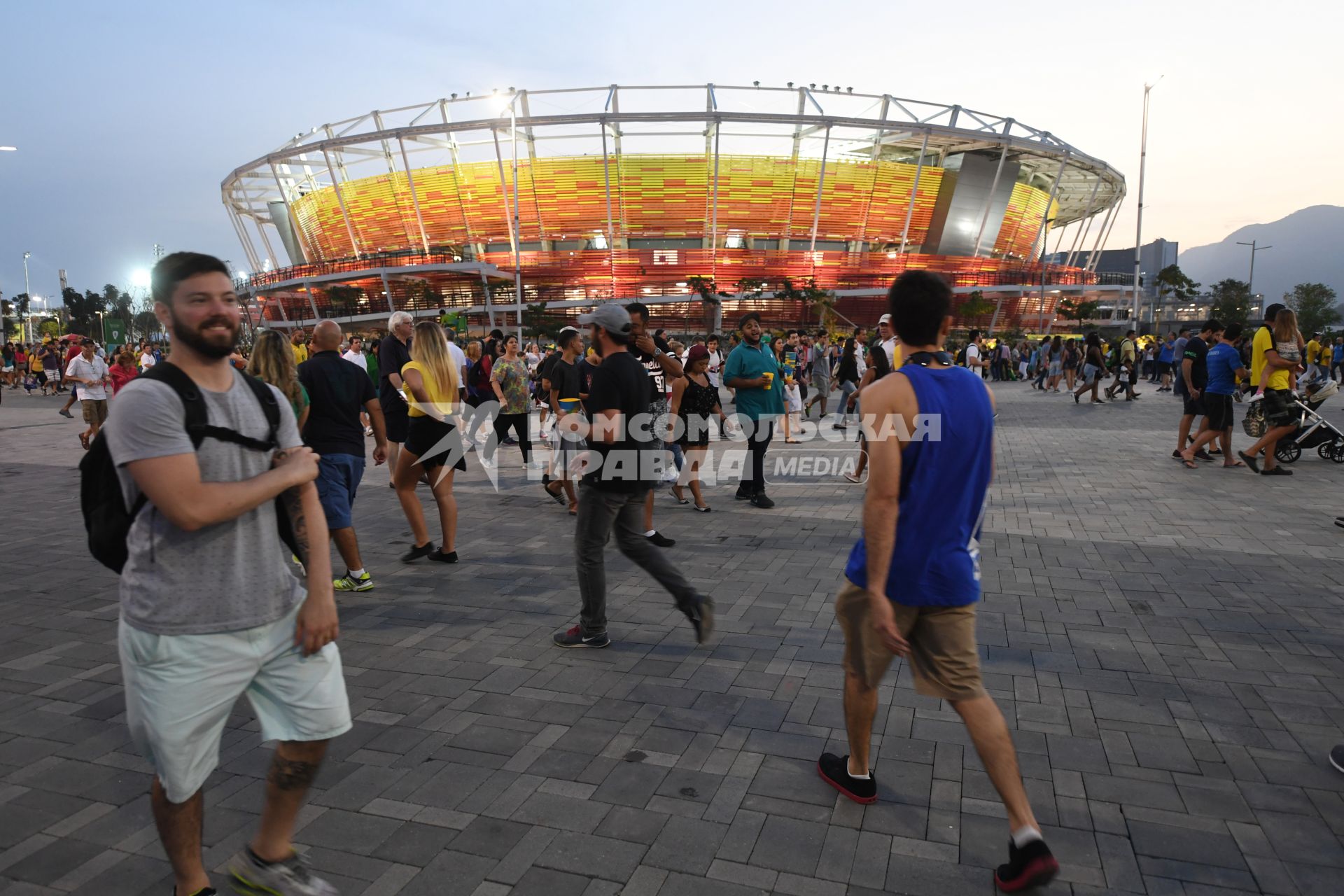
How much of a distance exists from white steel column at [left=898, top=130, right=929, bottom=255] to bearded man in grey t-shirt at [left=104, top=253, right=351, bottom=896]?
180ft

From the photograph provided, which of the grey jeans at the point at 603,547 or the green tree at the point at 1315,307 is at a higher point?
the green tree at the point at 1315,307

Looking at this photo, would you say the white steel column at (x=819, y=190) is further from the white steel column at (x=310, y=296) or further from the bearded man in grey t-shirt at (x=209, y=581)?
the bearded man in grey t-shirt at (x=209, y=581)

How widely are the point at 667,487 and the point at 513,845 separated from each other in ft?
20.6

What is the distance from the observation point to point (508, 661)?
3.88m

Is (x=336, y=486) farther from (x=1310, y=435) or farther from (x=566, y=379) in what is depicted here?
(x=1310, y=435)

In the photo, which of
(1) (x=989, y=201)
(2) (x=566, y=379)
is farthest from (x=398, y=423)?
(1) (x=989, y=201)

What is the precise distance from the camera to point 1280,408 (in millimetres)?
8750

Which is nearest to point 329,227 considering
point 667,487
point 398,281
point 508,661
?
point 398,281

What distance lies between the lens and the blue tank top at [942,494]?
2270 millimetres

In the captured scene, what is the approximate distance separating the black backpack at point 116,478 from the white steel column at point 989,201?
188ft

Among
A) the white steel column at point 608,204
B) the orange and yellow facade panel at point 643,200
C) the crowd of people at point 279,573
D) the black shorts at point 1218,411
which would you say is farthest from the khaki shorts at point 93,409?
the orange and yellow facade panel at point 643,200

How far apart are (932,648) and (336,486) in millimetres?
3760

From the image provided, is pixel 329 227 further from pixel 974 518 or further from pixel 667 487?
pixel 974 518

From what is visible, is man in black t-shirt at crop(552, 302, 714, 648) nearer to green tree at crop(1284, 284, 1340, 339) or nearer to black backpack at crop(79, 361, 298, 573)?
black backpack at crop(79, 361, 298, 573)
